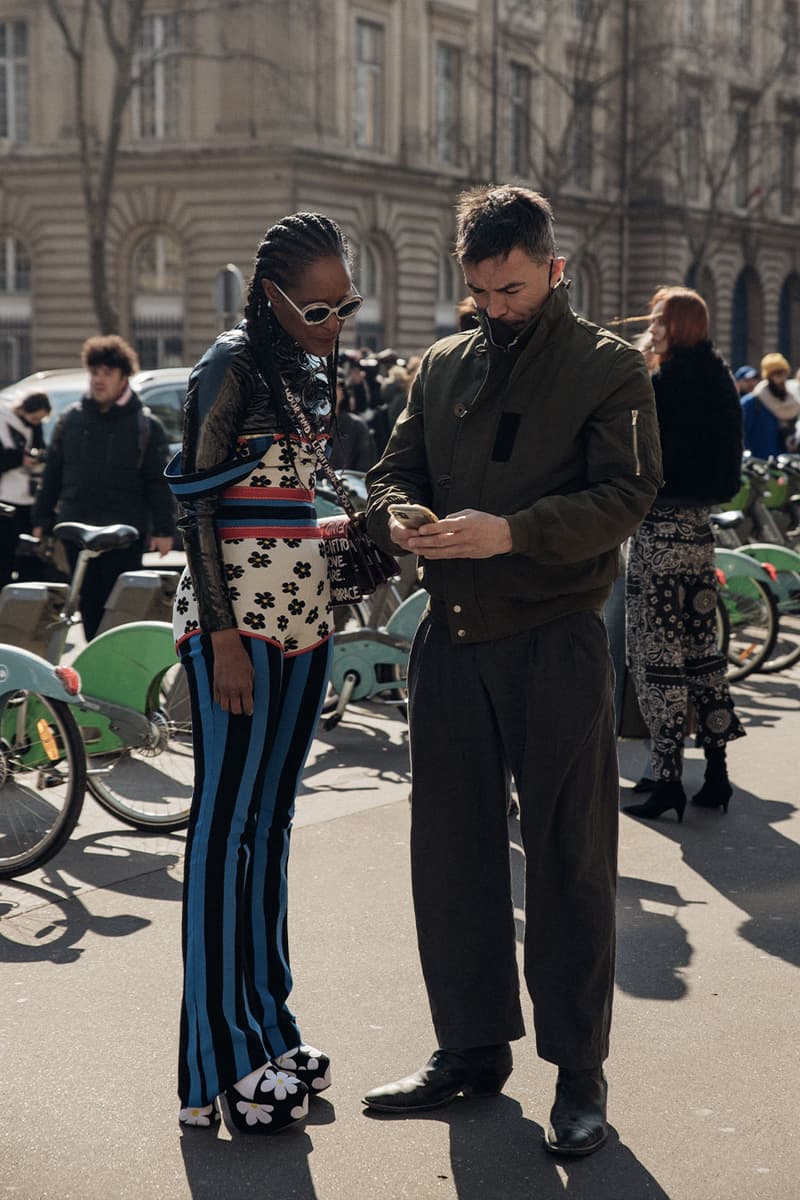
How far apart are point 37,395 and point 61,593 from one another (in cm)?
562

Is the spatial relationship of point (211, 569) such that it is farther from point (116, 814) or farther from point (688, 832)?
point (688, 832)

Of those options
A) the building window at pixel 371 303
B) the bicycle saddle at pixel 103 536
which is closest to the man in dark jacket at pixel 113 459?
the bicycle saddle at pixel 103 536

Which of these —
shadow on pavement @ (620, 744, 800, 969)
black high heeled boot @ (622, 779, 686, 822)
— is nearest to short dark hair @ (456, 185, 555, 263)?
shadow on pavement @ (620, 744, 800, 969)

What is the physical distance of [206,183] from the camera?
34.0 metres

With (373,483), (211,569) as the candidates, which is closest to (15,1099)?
(211,569)

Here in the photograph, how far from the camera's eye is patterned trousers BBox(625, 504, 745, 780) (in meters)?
6.41

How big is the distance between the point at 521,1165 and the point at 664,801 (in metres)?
3.05

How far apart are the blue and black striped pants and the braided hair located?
58cm

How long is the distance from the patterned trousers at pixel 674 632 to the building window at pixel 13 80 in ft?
105

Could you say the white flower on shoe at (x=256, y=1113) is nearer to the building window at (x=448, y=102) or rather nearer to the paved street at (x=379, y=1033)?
the paved street at (x=379, y=1033)

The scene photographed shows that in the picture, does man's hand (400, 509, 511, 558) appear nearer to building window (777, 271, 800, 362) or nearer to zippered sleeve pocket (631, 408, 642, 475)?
zippered sleeve pocket (631, 408, 642, 475)

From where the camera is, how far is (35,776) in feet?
18.2

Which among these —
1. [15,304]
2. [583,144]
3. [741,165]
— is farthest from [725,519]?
[741,165]

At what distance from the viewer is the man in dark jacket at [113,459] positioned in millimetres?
8031
